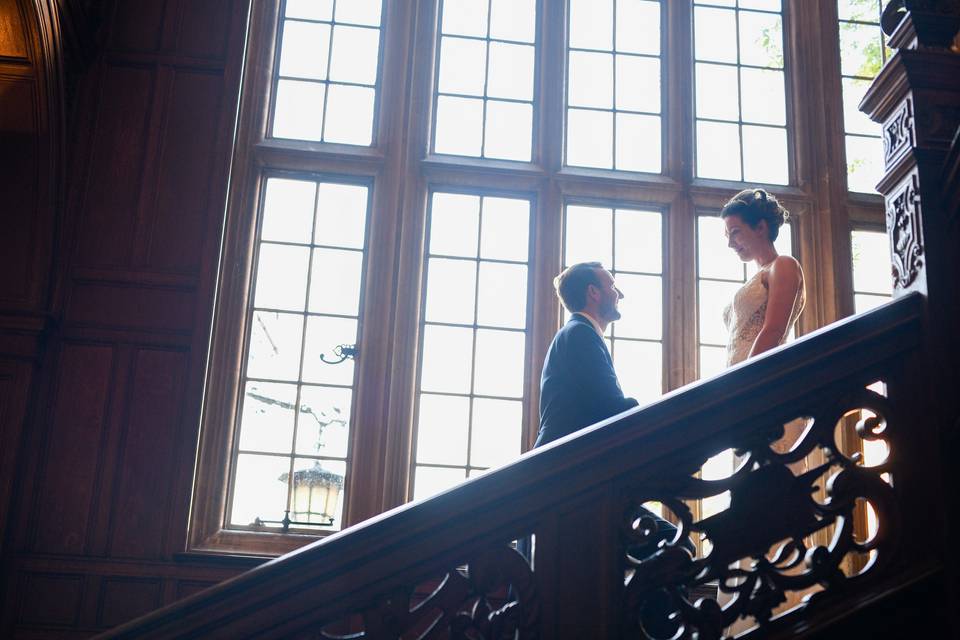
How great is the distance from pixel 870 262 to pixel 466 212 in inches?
86.8

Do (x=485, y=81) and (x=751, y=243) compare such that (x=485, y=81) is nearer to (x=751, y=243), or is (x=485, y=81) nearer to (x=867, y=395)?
(x=751, y=243)

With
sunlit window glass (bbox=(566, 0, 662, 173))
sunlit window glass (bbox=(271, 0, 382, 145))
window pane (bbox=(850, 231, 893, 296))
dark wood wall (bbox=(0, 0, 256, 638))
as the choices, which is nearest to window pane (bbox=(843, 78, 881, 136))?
window pane (bbox=(850, 231, 893, 296))

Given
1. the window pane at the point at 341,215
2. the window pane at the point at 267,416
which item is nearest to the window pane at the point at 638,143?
the window pane at the point at 341,215

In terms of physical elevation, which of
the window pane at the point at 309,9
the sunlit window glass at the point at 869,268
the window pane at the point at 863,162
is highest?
the window pane at the point at 309,9

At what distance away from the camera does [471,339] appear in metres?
5.21

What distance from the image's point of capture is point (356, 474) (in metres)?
4.86

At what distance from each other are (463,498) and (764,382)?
65 cm

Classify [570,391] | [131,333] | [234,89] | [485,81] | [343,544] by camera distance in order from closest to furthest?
[343,544] → [570,391] → [131,333] → [234,89] → [485,81]

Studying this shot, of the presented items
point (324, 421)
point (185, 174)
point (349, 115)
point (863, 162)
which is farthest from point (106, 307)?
point (863, 162)

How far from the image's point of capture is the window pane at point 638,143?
18.3 feet

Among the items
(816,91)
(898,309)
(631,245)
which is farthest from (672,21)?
(898,309)

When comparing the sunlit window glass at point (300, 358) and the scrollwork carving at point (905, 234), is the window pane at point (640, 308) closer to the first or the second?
the sunlit window glass at point (300, 358)

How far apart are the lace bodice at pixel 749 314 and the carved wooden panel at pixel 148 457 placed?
2.56 metres

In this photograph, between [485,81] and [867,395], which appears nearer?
[867,395]
